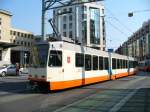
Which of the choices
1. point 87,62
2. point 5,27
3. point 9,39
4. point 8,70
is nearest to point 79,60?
point 87,62

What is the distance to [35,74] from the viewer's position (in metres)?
18.9

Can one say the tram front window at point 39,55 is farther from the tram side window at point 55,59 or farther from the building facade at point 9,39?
the building facade at point 9,39

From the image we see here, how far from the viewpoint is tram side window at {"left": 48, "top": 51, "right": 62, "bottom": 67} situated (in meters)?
18.8

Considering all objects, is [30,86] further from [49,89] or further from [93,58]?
[93,58]

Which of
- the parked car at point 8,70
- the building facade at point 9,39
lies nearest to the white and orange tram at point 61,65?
the parked car at point 8,70

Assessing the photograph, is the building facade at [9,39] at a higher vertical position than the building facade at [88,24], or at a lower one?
lower

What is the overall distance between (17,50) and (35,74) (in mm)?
83707

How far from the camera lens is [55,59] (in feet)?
62.3

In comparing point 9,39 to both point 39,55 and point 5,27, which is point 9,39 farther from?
point 39,55

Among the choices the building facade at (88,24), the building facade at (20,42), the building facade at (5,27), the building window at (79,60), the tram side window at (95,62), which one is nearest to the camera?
the building window at (79,60)

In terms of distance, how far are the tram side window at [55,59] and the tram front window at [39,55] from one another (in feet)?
0.93

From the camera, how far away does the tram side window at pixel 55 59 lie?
61.6 ft

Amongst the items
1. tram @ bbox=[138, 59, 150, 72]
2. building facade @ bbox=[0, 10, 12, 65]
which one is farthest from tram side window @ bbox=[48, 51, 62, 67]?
tram @ bbox=[138, 59, 150, 72]

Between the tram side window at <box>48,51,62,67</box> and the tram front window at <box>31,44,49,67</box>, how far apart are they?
282mm
